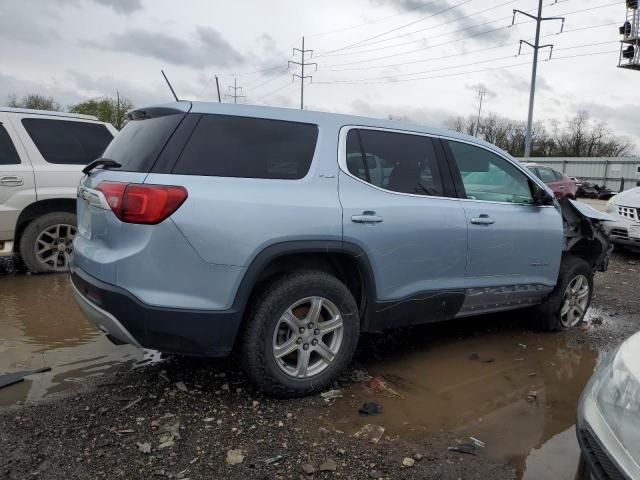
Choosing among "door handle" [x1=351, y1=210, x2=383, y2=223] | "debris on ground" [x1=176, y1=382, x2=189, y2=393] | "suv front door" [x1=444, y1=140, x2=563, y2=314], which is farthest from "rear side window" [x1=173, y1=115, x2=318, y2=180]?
"debris on ground" [x1=176, y1=382, x2=189, y2=393]

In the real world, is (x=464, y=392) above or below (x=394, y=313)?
below

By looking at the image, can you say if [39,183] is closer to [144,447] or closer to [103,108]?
[144,447]

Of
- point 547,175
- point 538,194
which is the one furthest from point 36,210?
point 547,175

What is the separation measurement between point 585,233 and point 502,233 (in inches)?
63.4

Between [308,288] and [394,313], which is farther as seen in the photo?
[394,313]

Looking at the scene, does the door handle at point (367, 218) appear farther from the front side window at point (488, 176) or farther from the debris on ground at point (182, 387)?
the debris on ground at point (182, 387)

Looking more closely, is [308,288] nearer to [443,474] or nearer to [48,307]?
[443,474]

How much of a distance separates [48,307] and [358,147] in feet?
11.6

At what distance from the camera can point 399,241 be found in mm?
3600

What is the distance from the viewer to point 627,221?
894cm

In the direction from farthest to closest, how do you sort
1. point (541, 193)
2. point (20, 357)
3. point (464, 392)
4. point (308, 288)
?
point (541, 193) < point (20, 357) < point (464, 392) < point (308, 288)

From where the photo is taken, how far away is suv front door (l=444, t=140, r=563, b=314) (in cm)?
412

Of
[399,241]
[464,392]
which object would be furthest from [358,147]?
[464,392]

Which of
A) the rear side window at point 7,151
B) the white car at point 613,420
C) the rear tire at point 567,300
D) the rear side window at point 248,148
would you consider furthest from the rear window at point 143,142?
the rear tire at point 567,300
